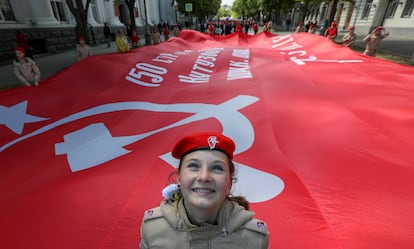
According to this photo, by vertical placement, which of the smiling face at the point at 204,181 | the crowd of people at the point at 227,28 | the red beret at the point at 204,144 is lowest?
the crowd of people at the point at 227,28

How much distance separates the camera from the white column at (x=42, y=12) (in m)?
14.7

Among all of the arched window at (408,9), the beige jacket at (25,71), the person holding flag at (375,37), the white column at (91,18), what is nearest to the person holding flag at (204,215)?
the beige jacket at (25,71)

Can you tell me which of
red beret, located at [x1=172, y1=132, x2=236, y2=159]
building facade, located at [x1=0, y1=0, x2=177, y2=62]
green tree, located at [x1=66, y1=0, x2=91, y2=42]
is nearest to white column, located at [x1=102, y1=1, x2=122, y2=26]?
Result: building facade, located at [x1=0, y1=0, x2=177, y2=62]

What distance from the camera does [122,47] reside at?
34.8ft

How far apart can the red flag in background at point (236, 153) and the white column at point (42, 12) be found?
12.0 meters

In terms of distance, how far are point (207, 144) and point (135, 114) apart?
11.3 ft

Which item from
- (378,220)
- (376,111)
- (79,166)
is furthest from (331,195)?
(79,166)

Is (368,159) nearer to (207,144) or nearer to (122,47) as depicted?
(207,144)

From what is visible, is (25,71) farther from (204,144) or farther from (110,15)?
(110,15)

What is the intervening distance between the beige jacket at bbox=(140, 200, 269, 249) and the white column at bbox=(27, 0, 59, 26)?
58.5ft

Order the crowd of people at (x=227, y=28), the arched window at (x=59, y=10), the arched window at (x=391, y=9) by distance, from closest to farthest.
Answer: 1. the arched window at (x=59, y=10)
2. the crowd of people at (x=227, y=28)
3. the arched window at (x=391, y=9)

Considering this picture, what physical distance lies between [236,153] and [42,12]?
17.2 metres

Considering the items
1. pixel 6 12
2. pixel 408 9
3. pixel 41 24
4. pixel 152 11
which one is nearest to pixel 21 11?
pixel 6 12

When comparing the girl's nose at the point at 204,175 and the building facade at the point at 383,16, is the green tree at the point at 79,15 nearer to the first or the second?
the girl's nose at the point at 204,175
